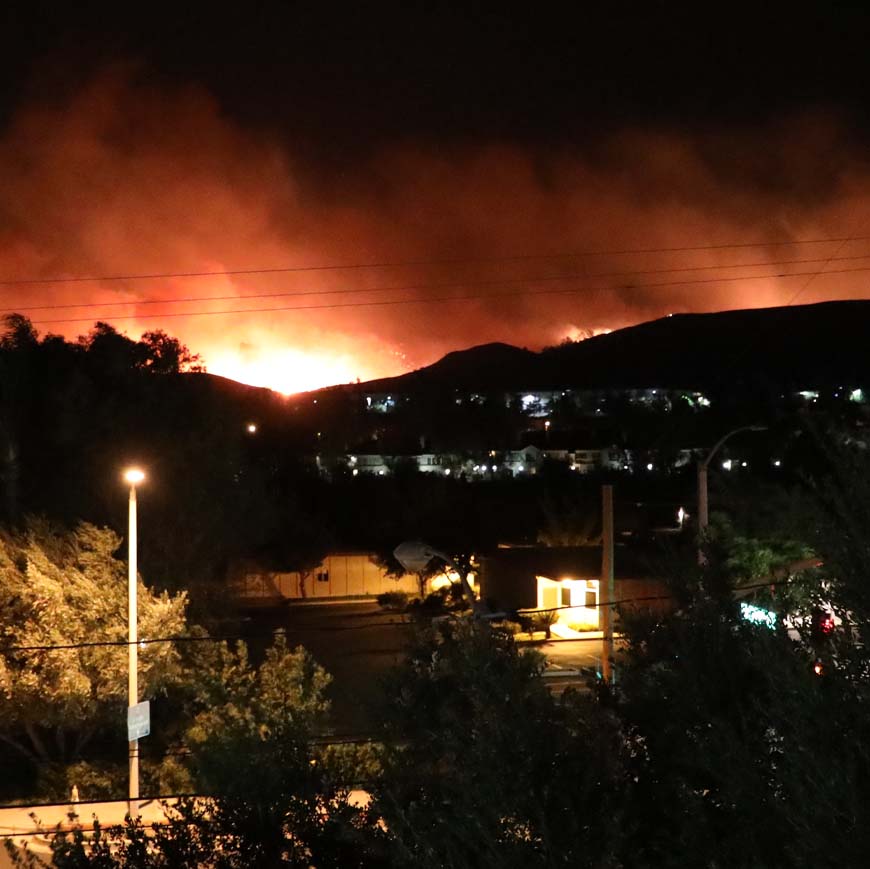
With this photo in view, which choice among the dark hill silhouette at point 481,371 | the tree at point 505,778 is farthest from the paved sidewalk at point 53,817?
the dark hill silhouette at point 481,371

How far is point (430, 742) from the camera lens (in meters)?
6.02

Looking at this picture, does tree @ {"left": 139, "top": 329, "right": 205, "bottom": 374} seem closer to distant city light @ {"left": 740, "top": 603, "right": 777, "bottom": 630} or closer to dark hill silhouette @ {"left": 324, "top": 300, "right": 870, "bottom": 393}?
distant city light @ {"left": 740, "top": 603, "right": 777, "bottom": 630}

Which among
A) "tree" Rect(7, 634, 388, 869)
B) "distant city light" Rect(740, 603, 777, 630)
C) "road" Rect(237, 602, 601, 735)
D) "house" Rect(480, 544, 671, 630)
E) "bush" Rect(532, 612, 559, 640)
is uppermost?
"distant city light" Rect(740, 603, 777, 630)

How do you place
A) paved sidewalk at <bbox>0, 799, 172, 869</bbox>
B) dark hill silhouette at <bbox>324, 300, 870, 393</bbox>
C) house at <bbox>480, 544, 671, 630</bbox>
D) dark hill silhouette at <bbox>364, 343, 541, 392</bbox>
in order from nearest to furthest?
paved sidewalk at <bbox>0, 799, 172, 869</bbox>
house at <bbox>480, 544, 671, 630</bbox>
dark hill silhouette at <bbox>364, 343, 541, 392</bbox>
dark hill silhouette at <bbox>324, 300, 870, 393</bbox>

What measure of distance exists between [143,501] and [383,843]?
49.0 ft

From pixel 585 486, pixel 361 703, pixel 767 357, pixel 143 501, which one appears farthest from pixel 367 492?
pixel 767 357

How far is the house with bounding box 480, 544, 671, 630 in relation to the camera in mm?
31453

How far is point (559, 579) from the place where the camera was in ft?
107

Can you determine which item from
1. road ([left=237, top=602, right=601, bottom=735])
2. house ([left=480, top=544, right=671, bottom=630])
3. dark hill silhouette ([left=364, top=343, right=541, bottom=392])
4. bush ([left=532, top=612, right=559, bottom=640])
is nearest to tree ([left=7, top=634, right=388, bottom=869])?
road ([left=237, top=602, right=601, bottom=735])

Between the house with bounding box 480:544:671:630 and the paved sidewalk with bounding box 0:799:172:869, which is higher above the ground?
the house with bounding box 480:544:671:630

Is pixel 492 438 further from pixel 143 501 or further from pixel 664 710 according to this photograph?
A: pixel 664 710

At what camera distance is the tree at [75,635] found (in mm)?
14555

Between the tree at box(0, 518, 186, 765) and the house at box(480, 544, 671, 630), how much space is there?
1683 centimetres

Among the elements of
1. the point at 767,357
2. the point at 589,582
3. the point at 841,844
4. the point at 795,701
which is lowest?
the point at 589,582
